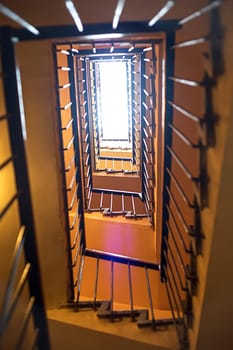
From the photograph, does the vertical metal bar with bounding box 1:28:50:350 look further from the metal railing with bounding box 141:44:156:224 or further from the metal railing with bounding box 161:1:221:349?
the metal railing with bounding box 141:44:156:224

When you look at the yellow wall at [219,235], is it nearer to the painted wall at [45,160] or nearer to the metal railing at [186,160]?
the metal railing at [186,160]

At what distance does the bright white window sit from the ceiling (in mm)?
2575

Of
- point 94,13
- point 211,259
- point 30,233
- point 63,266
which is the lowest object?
point 63,266

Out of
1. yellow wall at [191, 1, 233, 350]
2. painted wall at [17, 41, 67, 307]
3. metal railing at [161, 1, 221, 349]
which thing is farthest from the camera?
painted wall at [17, 41, 67, 307]

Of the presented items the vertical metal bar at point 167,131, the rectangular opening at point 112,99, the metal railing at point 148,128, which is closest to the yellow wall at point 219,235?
the vertical metal bar at point 167,131

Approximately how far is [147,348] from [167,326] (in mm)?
177

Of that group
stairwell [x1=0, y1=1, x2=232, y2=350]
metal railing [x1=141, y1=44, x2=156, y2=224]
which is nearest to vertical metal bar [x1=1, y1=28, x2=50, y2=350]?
stairwell [x1=0, y1=1, x2=232, y2=350]

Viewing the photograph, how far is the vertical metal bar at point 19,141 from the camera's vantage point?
3.99 ft

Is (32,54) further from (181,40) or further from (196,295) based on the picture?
(196,295)

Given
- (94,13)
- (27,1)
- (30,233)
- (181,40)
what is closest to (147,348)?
(30,233)

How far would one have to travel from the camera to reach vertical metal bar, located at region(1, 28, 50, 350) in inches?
47.9

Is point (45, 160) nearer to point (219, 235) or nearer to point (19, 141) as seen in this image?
point (19, 141)

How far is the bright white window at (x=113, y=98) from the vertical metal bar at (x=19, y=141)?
3275 mm

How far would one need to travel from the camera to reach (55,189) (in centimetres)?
214
